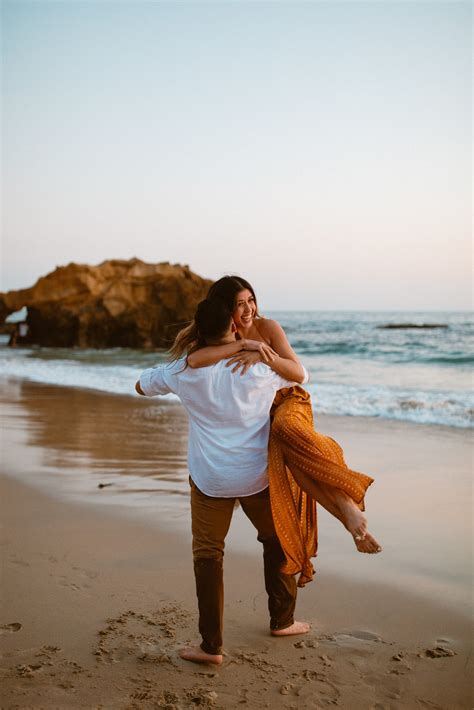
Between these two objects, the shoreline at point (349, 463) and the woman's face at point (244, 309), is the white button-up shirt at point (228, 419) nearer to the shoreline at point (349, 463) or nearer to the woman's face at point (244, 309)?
the woman's face at point (244, 309)

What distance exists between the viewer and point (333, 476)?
2.94 meters

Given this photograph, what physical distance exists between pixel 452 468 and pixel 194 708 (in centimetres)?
497

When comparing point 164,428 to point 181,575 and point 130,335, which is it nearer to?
point 181,575

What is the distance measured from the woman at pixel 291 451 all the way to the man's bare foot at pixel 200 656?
50cm

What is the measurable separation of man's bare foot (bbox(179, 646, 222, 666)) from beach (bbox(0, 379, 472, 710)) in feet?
0.15

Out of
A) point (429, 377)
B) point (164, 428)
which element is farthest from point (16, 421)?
point (429, 377)

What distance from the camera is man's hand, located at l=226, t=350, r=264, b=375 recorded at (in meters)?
3.05

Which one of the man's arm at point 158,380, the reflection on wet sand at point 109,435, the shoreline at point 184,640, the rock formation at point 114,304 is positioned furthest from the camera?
the rock formation at point 114,304

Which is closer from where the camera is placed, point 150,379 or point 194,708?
point 194,708

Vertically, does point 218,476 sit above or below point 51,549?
above

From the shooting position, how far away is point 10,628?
132 inches

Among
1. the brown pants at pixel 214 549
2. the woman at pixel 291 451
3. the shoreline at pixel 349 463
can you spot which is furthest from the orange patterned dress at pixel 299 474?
the shoreline at pixel 349 463

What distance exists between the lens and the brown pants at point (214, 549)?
3094mm

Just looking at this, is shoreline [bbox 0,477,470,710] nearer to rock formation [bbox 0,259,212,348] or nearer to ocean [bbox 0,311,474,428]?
ocean [bbox 0,311,474,428]
